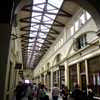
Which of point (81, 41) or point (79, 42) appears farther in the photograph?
point (79, 42)

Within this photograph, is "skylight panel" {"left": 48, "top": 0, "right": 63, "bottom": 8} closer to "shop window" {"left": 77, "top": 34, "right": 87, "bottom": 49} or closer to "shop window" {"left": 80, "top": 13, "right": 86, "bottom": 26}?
"shop window" {"left": 80, "top": 13, "right": 86, "bottom": 26}

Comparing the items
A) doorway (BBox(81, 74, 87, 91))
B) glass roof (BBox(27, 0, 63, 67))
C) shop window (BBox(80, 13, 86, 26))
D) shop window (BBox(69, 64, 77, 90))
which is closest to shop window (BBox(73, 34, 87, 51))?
shop window (BBox(80, 13, 86, 26))

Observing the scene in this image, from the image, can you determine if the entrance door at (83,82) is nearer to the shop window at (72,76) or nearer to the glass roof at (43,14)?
the shop window at (72,76)

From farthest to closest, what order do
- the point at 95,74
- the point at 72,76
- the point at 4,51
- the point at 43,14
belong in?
the point at 43,14 < the point at 72,76 < the point at 95,74 < the point at 4,51

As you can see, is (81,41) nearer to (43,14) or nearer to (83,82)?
(83,82)

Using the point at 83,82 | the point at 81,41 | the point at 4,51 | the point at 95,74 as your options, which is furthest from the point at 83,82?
the point at 4,51

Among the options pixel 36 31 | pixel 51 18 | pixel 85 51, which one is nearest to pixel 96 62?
pixel 85 51

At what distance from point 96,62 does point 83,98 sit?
4.17 metres

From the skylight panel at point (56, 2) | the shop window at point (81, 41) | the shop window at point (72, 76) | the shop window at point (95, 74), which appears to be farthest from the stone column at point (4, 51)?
the shop window at point (72, 76)

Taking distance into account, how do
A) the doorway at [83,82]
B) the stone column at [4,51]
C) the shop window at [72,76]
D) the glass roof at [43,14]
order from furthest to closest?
1. the shop window at [72,76]
2. the glass roof at [43,14]
3. the doorway at [83,82]
4. the stone column at [4,51]

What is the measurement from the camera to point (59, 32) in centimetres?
1844

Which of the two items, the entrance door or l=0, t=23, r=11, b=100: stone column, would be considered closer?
l=0, t=23, r=11, b=100: stone column

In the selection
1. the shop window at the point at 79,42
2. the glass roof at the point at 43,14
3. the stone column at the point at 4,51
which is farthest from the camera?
the glass roof at the point at 43,14

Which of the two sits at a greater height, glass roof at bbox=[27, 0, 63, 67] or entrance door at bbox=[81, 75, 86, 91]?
glass roof at bbox=[27, 0, 63, 67]
